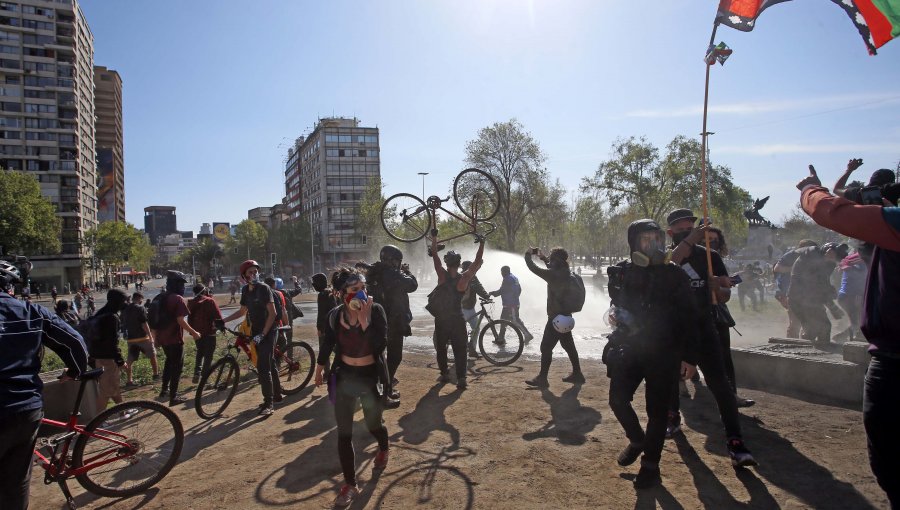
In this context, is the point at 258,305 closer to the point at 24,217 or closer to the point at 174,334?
the point at 174,334

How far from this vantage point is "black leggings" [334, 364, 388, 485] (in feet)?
13.0

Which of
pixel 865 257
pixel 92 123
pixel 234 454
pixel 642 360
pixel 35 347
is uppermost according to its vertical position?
pixel 92 123

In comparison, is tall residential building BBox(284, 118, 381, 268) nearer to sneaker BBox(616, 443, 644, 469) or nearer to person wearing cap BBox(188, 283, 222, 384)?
person wearing cap BBox(188, 283, 222, 384)

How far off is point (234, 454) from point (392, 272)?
2.84 meters

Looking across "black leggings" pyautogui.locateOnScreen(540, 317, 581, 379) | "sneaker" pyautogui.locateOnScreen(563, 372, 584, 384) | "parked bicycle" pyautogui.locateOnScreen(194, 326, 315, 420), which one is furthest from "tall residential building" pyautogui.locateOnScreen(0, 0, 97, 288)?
"sneaker" pyautogui.locateOnScreen(563, 372, 584, 384)

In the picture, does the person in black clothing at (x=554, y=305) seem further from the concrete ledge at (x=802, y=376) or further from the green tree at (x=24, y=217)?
the green tree at (x=24, y=217)

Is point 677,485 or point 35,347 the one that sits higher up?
point 35,347

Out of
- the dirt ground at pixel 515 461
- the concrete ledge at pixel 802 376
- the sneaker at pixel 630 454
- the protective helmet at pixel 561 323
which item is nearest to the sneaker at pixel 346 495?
the dirt ground at pixel 515 461

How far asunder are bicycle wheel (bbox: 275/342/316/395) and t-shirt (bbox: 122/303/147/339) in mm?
2218

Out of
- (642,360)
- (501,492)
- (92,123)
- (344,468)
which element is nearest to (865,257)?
(642,360)

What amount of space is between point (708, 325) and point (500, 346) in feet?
18.6

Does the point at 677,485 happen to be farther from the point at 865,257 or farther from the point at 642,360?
the point at 865,257

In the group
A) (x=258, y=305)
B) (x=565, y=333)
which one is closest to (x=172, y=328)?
(x=258, y=305)

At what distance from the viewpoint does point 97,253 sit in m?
70.5
